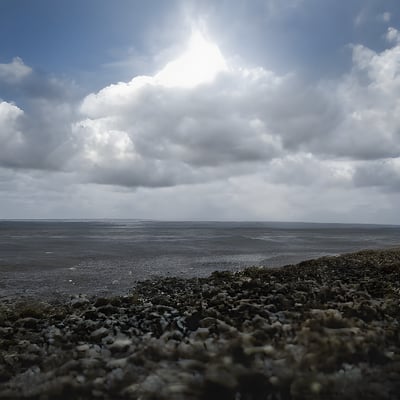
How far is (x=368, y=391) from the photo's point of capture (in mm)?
7715

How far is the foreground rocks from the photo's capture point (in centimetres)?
807

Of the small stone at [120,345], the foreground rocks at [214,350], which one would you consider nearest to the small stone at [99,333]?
the foreground rocks at [214,350]

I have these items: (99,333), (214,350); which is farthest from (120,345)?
(214,350)

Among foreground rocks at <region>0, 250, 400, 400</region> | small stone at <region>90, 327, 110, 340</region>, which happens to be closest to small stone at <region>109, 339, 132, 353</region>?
foreground rocks at <region>0, 250, 400, 400</region>

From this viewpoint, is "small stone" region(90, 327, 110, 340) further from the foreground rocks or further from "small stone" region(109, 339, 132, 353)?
"small stone" region(109, 339, 132, 353)

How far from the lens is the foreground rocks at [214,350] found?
8.07m

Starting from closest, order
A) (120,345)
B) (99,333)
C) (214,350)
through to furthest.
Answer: (214,350)
(120,345)
(99,333)

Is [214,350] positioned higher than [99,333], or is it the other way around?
[214,350]

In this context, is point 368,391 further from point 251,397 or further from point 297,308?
point 297,308

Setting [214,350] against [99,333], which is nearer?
[214,350]

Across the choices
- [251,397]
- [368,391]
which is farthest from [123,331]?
[368,391]

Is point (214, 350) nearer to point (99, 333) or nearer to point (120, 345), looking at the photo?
point (120, 345)

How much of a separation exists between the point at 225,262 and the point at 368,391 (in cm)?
3652

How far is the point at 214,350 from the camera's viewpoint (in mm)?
9695
